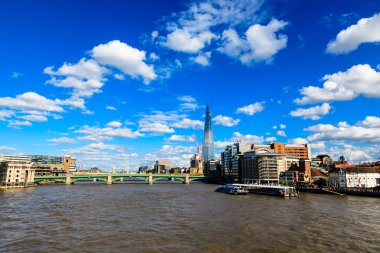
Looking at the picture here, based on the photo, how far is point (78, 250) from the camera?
38.2 metres

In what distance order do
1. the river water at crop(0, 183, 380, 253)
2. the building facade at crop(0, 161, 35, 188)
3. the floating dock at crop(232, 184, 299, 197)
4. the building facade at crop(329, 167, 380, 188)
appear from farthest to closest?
the building facade at crop(0, 161, 35, 188), the building facade at crop(329, 167, 380, 188), the floating dock at crop(232, 184, 299, 197), the river water at crop(0, 183, 380, 253)

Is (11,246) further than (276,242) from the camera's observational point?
No

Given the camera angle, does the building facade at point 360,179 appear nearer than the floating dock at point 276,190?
No

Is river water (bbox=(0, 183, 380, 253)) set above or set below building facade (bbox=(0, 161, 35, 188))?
below

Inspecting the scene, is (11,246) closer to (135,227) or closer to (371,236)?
(135,227)

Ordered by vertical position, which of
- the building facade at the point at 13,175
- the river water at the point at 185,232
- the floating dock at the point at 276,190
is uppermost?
the building facade at the point at 13,175

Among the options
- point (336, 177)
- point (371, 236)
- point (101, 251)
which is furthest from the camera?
point (336, 177)

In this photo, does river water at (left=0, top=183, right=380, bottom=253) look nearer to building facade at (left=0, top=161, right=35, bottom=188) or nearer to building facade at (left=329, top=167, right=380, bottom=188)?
building facade at (left=329, top=167, right=380, bottom=188)

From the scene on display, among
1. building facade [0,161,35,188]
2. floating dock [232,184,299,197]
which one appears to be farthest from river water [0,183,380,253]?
building facade [0,161,35,188]

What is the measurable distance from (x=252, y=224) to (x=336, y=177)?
121991 millimetres

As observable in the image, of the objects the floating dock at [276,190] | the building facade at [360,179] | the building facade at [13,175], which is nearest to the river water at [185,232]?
the floating dock at [276,190]

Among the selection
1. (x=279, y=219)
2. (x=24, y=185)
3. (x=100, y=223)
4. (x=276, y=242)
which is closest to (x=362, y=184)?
(x=279, y=219)

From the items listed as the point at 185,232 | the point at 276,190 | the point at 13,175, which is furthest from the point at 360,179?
the point at 13,175

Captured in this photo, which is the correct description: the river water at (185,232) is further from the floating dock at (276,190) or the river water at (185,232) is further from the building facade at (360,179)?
the building facade at (360,179)
